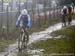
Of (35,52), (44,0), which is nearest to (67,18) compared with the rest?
(44,0)

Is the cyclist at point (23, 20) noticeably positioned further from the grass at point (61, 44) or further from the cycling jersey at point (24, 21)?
the grass at point (61, 44)

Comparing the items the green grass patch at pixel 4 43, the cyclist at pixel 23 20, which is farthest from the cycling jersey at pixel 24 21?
the green grass patch at pixel 4 43

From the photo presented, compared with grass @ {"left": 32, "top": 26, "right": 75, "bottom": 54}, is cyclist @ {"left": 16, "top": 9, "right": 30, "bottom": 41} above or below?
above

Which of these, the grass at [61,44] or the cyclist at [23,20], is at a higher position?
the cyclist at [23,20]

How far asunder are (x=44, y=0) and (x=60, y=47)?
69 centimetres

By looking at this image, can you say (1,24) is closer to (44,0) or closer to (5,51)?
(5,51)

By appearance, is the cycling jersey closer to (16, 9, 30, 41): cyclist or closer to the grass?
(16, 9, 30, 41): cyclist

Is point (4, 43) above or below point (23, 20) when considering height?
below

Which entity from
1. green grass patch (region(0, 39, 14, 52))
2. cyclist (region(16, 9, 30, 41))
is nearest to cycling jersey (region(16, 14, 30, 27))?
cyclist (region(16, 9, 30, 41))

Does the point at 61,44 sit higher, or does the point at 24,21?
the point at 24,21

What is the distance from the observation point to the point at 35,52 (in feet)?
14.2

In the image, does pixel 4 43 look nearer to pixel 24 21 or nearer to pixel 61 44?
pixel 24 21

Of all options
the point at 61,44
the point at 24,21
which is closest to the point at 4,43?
the point at 24,21

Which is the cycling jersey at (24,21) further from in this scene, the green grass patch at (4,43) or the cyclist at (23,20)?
the green grass patch at (4,43)
